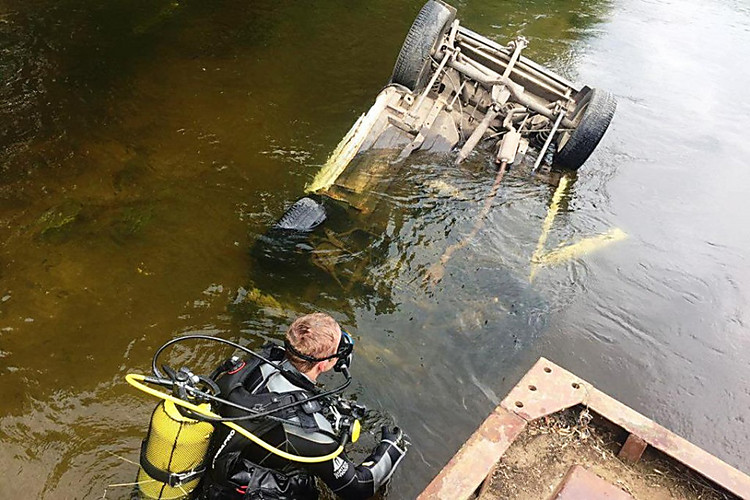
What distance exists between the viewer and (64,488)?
3.94m

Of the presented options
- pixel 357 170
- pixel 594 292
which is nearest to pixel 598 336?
pixel 594 292

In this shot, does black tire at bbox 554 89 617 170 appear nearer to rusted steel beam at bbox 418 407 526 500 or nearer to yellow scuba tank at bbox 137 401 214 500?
rusted steel beam at bbox 418 407 526 500

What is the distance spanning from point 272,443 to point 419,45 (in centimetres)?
574

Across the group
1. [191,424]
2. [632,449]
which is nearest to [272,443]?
[191,424]

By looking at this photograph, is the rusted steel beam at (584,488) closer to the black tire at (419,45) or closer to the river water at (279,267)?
the river water at (279,267)

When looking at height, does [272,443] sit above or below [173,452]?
above

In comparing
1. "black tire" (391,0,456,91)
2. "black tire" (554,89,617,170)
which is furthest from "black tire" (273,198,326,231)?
"black tire" (554,89,617,170)

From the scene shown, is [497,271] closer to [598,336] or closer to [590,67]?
[598,336]

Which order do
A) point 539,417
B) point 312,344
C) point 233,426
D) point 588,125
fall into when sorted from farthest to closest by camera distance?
point 588,125
point 539,417
point 312,344
point 233,426

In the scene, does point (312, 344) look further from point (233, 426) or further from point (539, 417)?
point (539, 417)

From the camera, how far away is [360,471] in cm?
343

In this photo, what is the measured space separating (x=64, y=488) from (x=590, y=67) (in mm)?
11372

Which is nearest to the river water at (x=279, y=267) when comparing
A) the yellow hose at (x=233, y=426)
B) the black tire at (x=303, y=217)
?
the black tire at (x=303, y=217)

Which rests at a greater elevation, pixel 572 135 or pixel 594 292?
pixel 572 135
